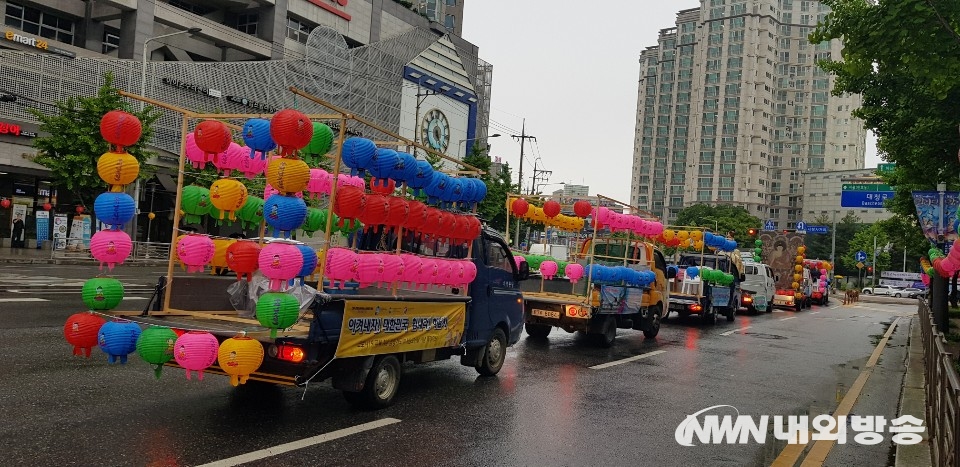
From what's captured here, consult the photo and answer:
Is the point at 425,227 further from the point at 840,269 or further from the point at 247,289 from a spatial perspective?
the point at 840,269

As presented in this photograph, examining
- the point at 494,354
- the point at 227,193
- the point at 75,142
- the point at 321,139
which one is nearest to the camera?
the point at 321,139

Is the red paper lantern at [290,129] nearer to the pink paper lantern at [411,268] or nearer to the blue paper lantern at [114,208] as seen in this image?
the blue paper lantern at [114,208]

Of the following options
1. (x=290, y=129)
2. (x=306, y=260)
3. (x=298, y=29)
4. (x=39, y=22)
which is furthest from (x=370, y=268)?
(x=298, y=29)

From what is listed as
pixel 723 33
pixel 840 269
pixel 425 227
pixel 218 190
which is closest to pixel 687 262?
pixel 425 227

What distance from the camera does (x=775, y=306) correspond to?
35.6 meters

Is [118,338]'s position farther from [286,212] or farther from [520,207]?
[520,207]

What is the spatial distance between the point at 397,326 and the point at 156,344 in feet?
7.78

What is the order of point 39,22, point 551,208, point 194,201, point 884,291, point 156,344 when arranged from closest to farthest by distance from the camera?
point 156,344
point 194,201
point 551,208
point 39,22
point 884,291

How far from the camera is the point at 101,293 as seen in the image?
21.2 feet

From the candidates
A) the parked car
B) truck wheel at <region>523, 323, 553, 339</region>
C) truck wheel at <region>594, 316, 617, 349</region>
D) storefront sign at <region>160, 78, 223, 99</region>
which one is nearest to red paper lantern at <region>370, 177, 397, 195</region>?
truck wheel at <region>594, 316, 617, 349</region>

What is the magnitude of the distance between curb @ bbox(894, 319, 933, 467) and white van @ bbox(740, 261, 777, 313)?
1203 centimetres

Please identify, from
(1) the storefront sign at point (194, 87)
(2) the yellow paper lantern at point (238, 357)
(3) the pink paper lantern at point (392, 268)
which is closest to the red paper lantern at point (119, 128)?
(2) the yellow paper lantern at point (238, 357)

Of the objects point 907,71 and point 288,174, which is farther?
point 907,71

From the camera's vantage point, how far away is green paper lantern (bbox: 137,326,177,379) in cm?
603
